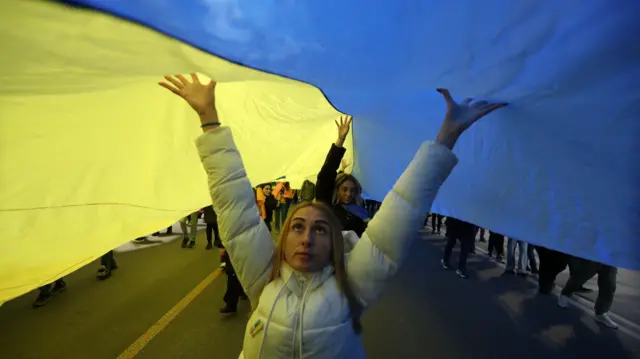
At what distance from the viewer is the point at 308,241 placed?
1434 millimetres

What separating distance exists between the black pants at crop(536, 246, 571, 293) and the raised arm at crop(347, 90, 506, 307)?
16.7ft

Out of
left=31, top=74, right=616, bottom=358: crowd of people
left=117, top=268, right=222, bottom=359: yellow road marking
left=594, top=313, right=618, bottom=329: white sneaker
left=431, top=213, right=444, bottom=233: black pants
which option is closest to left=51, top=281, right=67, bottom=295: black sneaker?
left=117, top=268, right=222, bottom=359: yellow road marking

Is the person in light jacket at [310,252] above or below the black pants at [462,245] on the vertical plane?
above

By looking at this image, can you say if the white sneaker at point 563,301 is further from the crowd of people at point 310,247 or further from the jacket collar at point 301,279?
the jacket collar at point 301,279

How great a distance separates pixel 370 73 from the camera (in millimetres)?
1662

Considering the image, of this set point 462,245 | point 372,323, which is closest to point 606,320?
point 462,245

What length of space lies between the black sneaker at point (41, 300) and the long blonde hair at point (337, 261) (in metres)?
5.00

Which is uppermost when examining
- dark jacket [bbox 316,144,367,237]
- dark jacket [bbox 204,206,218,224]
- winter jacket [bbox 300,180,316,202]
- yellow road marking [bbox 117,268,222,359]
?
dark jacket [bbox 316,144,367,237]

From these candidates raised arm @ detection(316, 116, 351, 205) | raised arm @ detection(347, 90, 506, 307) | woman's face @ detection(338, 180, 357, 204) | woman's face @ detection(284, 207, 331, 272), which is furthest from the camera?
woman's face @ detection(338, 180, 357, 204)

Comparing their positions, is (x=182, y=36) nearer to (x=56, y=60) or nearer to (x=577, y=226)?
(x=56, y=60)

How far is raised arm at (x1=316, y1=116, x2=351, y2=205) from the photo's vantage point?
2531 mm

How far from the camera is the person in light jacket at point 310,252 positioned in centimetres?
130

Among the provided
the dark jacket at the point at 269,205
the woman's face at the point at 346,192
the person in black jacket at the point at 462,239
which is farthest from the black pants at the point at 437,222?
the woman's face at the point at 346,192

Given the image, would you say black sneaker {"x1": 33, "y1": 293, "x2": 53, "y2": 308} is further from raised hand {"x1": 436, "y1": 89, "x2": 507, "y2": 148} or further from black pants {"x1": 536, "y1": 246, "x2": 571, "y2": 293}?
black pants {"x1": 536, "y1": 246, "x2": 571, "y2": 293}
